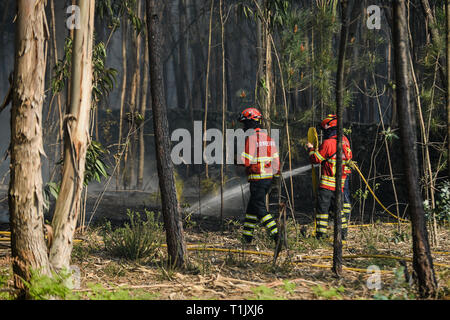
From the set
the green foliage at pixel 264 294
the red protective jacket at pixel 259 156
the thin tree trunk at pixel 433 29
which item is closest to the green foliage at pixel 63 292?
the green foliage at pixel 264 294

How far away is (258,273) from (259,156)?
2.15 metres

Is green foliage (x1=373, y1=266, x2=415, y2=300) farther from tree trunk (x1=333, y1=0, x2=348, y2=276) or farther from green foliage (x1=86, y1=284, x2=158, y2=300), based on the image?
green foliage (x1=86, y1=284, x2=158, y2=300)

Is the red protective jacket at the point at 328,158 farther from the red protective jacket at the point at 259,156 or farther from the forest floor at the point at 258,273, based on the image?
the forest floor at the point at 258,273

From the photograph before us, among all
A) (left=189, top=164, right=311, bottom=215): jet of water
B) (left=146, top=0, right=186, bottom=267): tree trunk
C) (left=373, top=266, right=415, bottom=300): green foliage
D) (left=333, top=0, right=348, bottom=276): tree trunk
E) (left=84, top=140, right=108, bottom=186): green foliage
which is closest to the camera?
(left=373, top=266, right=415, bottom=300): green foliage

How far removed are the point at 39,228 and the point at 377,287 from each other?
2.86m

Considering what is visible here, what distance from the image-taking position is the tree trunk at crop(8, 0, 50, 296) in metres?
4.11

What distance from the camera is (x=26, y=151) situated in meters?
4.11

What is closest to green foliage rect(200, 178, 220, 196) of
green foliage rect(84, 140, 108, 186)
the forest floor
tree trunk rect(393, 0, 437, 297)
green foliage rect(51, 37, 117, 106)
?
the forest floor

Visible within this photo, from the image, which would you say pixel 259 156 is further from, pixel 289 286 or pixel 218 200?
pixel 218 200

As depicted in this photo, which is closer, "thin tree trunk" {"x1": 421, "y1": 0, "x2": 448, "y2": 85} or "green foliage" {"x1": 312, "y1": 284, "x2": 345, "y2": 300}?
"green foliage" {"x1": 312, "y1": 284, "x2": 345, "y2": 300}

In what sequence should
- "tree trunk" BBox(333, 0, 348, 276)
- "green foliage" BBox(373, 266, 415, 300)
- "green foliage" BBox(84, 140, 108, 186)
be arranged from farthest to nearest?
"green foliage" BBox(84, 140, 108, 186), "tree trunk" BBox(333, 0, 348, 276), "green foliage" BBox(373, 266, 415, 300)

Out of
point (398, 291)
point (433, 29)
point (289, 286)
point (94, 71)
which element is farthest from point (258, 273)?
point (433, 29)
